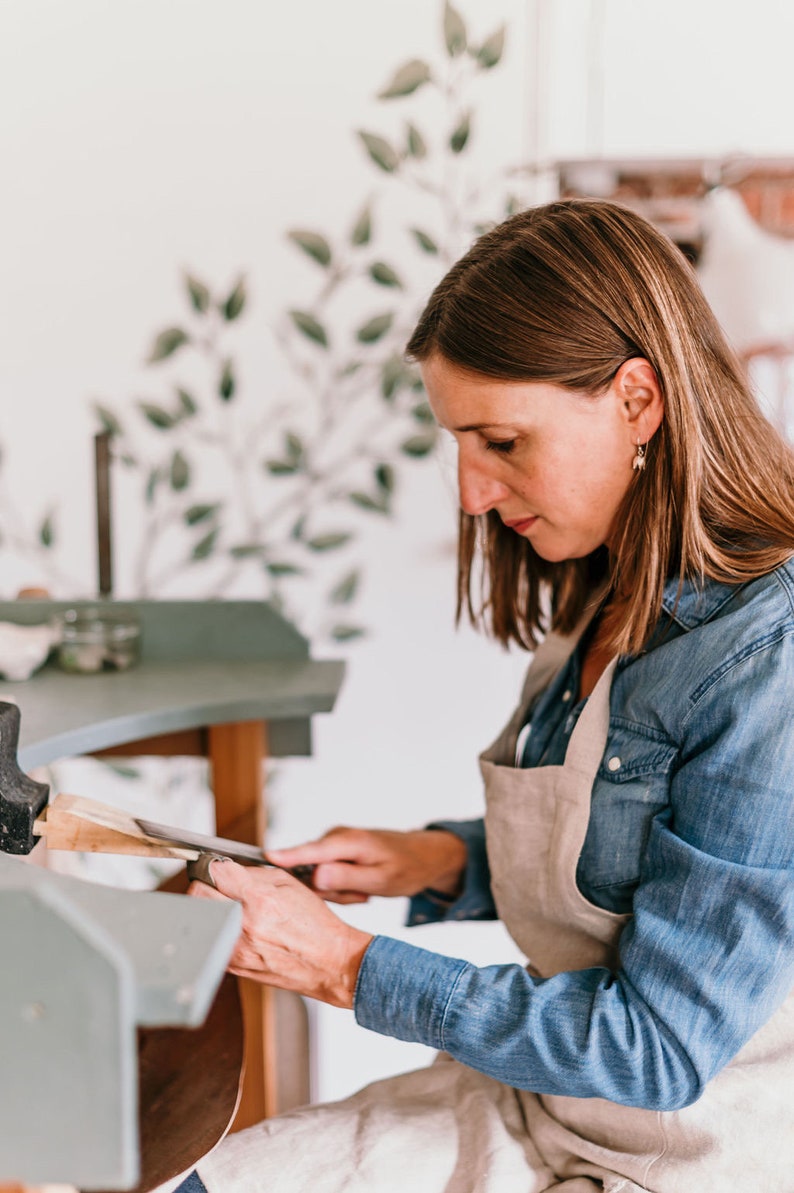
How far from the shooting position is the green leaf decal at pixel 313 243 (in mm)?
2262

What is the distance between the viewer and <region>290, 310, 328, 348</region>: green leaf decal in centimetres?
229

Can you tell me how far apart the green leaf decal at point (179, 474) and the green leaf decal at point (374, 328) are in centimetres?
43

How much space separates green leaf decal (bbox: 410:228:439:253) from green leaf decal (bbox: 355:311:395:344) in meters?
0.14

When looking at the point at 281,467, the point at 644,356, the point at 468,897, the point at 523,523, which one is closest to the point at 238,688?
the point at 468,897

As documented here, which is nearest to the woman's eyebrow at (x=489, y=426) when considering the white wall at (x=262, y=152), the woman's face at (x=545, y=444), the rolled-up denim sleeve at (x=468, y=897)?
the woman's face at (x=545, y=444)

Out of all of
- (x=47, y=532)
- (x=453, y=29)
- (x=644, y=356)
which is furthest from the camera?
(x=47, y=532)

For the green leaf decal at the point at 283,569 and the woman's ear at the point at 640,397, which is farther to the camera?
the green leaf decal at the point at 283,569

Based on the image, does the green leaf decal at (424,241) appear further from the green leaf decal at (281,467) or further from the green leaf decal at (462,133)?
the green leaf decal at (281,467)

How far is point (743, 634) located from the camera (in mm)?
1017

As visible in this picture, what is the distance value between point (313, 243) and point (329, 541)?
581 millimetres

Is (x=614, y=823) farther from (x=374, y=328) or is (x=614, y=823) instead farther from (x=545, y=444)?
(x=374, y=328)

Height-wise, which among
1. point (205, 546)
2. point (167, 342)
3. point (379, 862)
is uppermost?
point (167, 342)

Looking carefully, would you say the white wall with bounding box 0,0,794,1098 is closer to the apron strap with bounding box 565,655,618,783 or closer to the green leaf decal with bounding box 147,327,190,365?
the green leaf decal with bounding box 147,327,190,365

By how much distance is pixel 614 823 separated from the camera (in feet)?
3.59
